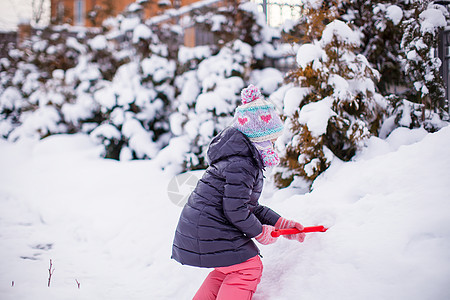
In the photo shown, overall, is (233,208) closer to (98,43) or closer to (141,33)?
(141,33)

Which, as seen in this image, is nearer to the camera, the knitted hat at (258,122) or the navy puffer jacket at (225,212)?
the navy puffer jacket at (225,212)

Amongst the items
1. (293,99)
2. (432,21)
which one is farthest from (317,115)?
(432,21)

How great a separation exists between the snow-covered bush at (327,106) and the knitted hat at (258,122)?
1.01 metres

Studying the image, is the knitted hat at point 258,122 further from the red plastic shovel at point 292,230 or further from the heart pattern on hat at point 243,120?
the red plastic shovel at point 292,230

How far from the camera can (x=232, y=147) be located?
1.88 m

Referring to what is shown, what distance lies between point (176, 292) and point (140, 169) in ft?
10.2

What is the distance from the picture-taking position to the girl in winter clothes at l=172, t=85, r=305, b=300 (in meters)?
1.85

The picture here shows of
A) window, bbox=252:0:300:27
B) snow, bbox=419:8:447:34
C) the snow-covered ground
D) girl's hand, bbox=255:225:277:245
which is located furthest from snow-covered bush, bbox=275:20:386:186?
window, bbox=252:0:300:27

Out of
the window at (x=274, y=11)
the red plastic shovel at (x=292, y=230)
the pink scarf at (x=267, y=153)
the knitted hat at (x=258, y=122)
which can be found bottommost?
the red plastic shovel at (x=292, y=230)

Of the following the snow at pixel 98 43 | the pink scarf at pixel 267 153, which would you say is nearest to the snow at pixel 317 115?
the pink scarf at pixel 267 153

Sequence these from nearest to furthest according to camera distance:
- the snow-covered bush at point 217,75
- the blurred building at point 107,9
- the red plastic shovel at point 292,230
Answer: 1. the red plastic shovel at point 292,230
2. the snow-covered bush at point 217,75
3. the blurred building at point 107,9

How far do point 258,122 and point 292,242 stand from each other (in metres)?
0.80

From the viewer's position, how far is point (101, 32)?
9.51m

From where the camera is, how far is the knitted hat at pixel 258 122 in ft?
6.41
